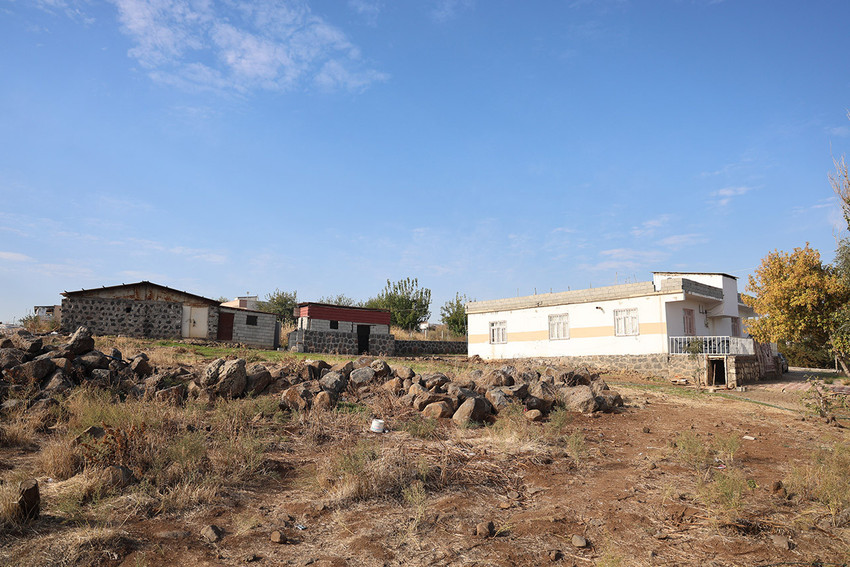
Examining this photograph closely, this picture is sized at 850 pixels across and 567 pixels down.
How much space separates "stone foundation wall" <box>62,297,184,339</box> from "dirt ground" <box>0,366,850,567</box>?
25154 mm

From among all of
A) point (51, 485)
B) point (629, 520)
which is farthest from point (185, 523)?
point (629, 520)

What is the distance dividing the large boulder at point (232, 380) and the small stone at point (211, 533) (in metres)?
5.72

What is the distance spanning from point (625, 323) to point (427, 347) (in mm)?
17017

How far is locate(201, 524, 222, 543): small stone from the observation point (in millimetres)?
4082

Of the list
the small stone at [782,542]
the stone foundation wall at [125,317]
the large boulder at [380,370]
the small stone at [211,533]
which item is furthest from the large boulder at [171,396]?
the stone foundation wall at [125,317]

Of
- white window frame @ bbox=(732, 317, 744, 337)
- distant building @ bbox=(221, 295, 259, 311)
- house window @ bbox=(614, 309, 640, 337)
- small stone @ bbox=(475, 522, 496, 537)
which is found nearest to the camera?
small stone @ bbox=(475, 522, 496, 537)

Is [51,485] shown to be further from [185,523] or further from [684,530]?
[684,530]

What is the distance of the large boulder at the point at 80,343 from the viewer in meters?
10.7

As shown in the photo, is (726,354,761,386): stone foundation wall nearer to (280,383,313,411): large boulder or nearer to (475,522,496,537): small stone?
(280,383,313,411): large boulder

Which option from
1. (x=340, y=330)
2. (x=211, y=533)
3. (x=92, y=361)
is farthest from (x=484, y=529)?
(x=340, y=330)

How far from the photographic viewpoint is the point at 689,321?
2356 centimetres

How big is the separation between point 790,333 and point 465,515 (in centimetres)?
2097

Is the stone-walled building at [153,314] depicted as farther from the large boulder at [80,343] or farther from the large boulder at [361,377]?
the large boulder at [361,377]

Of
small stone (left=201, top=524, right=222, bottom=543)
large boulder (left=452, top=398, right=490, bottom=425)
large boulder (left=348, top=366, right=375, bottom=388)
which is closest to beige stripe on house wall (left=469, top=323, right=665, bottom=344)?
large boulder (left=348, top=366, right=375, bottom=388)
